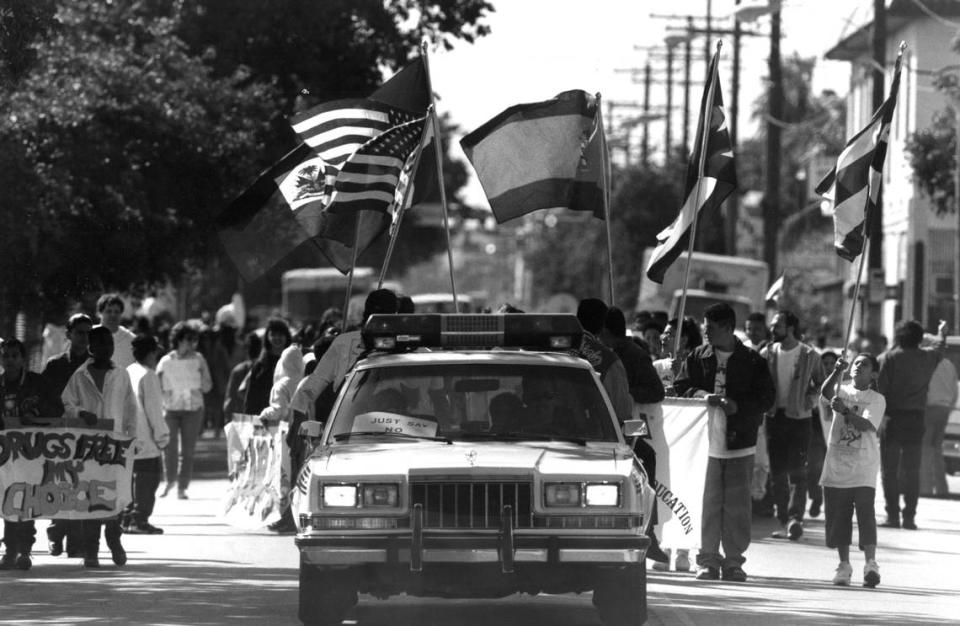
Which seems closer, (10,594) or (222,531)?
(10,594)

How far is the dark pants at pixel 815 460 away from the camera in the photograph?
20025 mm

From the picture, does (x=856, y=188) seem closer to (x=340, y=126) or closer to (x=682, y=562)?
(x=682, y=562)

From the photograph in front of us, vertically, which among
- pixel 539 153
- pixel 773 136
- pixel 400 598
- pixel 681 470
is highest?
pixel 773 136

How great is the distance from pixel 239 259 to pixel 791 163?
72078 millimetres

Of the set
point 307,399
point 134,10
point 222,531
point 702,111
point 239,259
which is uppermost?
point 134,10

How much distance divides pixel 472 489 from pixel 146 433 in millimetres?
6431

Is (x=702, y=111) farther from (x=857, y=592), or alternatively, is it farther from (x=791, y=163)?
(x=791, y=163)

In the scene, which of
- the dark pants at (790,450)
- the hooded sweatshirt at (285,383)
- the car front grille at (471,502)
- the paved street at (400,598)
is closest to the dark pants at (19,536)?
the paved street at (400,598)

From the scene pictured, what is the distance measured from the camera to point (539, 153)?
16.7 meters

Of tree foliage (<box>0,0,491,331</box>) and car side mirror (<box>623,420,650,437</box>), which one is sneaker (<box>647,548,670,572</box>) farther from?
tree foliage (<box>0,0,491,331</box>)

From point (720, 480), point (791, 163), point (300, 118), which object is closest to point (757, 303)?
point (300, 118)

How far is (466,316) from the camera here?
11516mm

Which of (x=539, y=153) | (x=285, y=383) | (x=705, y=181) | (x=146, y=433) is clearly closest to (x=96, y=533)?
(x=146, y=433)

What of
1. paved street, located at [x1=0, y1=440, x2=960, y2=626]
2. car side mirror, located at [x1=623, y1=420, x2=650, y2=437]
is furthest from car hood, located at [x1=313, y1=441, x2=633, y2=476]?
paved street, located at [x1=0, y1=440, x2=960, y2=626]
